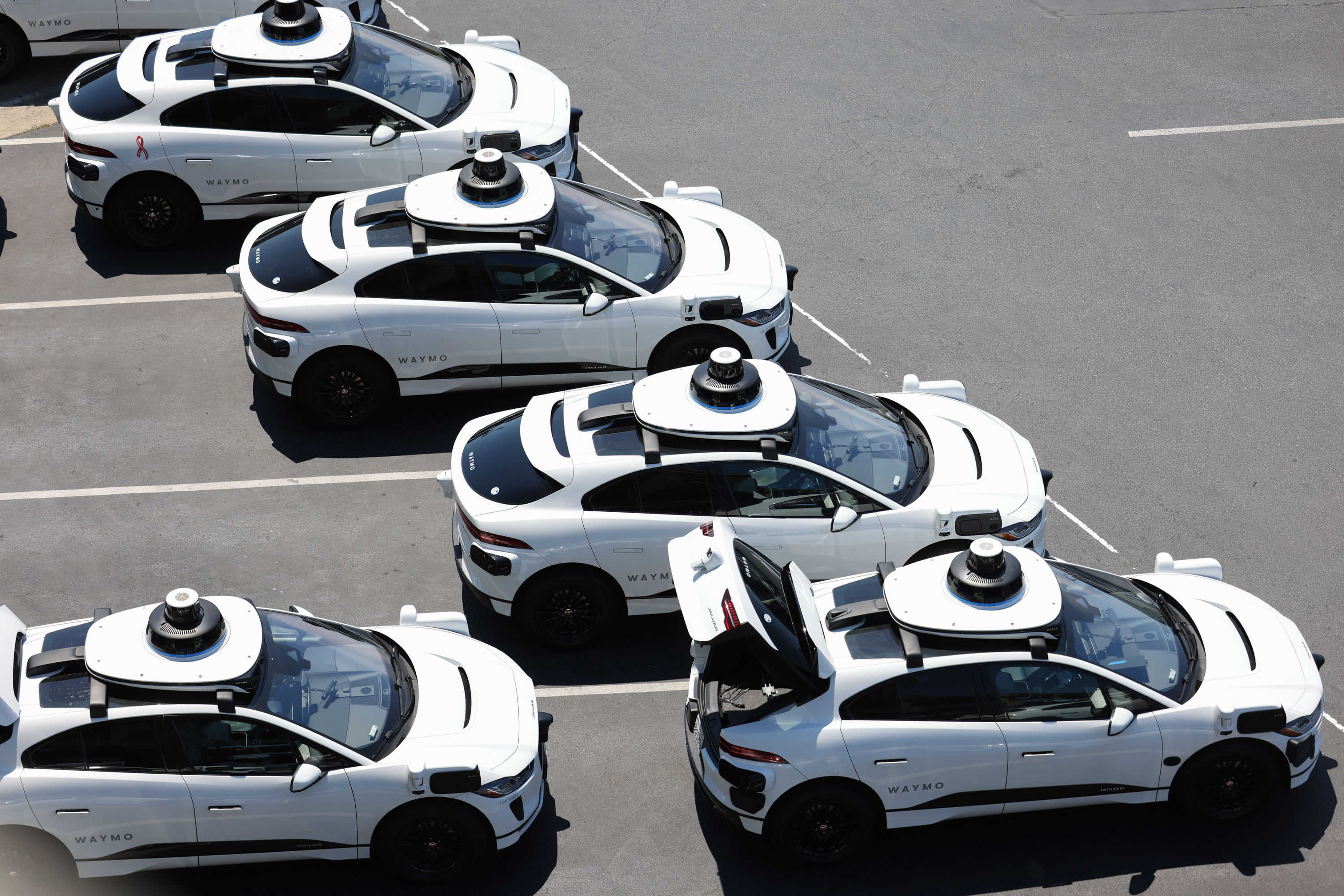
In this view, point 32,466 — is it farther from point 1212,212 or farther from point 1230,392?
point 1212,212

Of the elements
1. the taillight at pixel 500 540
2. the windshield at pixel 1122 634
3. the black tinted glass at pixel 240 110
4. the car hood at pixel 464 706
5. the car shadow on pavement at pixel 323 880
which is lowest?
the car shadow on pavement at pixel 323 880

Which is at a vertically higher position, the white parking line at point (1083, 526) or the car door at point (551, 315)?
the car door at point (551, 315)

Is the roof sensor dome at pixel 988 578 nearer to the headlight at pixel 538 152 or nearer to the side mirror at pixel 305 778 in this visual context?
the side mirror at pixel 305 778

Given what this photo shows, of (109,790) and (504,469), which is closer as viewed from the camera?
(109,790)

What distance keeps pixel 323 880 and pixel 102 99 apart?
27.6 feet

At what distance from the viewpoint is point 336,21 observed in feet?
45.5

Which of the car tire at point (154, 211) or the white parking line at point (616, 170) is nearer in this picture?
the car tire at point (154, 211)

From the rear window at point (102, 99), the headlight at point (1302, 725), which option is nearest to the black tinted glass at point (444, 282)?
the rear window at point (102, 99)

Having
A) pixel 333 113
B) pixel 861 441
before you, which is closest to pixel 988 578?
pixel 861 441

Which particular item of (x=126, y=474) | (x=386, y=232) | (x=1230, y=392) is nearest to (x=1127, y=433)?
(x=1230, y=392)

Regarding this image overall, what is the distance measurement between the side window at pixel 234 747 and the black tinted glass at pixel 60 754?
552 mm

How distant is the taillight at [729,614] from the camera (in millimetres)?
8086

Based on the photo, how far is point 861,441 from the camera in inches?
400

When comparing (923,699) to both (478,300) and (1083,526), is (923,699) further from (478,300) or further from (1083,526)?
(478,300)
